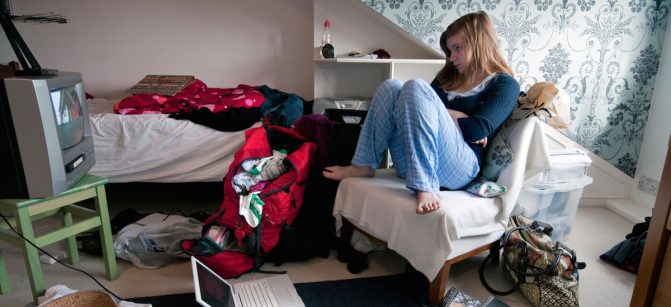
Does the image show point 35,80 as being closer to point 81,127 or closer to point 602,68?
point 81,127

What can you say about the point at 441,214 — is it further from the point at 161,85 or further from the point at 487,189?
the point at 161,85

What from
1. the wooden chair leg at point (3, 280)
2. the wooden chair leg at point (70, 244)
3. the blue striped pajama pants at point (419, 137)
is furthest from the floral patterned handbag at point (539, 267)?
the wooden chair leg at point (3, 280)

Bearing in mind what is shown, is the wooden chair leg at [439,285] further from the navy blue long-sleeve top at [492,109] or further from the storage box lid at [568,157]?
the storage box lid at [568,157]

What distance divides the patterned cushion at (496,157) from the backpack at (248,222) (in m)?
0.76

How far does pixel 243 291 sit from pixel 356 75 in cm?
187

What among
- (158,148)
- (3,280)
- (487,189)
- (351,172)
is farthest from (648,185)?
(3,280)

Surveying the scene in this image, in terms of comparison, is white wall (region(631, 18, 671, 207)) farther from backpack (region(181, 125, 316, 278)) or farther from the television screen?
the television screen

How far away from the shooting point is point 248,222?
4.82ft

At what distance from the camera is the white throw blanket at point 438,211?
1.25 metres

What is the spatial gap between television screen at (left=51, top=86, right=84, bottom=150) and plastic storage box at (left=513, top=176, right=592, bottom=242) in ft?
6.02

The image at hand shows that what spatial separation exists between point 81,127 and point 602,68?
279 centimetres

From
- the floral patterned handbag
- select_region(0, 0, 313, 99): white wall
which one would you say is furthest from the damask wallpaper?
the floral patterned handbag

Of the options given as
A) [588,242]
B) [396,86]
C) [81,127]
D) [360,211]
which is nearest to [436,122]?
[396,86]

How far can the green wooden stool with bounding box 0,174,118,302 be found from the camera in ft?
3.88
